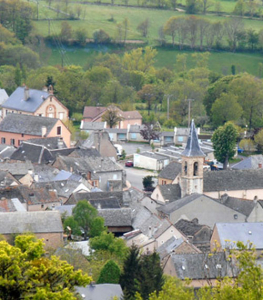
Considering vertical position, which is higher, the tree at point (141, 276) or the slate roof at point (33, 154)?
the tree at point (141, 276)

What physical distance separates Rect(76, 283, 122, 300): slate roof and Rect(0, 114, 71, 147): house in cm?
4264

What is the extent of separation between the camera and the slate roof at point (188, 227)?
5488cm

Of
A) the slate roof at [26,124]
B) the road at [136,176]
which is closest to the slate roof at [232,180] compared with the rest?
the road at [136,176]

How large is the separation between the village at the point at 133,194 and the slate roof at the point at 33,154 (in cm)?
7

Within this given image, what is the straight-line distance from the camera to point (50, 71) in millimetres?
113938

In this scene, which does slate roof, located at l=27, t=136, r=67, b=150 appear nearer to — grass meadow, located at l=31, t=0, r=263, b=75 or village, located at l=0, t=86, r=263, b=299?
village, located at l=0, t=86, r=263, b=299

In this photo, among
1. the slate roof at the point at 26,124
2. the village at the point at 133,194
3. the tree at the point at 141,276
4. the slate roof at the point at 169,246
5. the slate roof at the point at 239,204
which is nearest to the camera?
the tree at the point at 141,276

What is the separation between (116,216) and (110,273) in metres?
14.7

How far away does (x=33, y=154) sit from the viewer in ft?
235

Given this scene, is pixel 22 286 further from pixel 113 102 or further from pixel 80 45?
pixel 80 45

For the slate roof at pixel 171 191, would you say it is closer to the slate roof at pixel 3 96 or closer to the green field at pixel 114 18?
the slate roof at pixel 3 96

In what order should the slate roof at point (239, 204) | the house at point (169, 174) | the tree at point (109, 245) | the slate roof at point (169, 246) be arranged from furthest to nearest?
the house at point (169, 174) → the slate roof at point (239, 204) → the slate roof at point (169, 246) → the tree at point (109, 245)

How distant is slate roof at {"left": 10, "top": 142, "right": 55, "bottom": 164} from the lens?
70.7 meters

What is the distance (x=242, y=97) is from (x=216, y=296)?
75160mm
